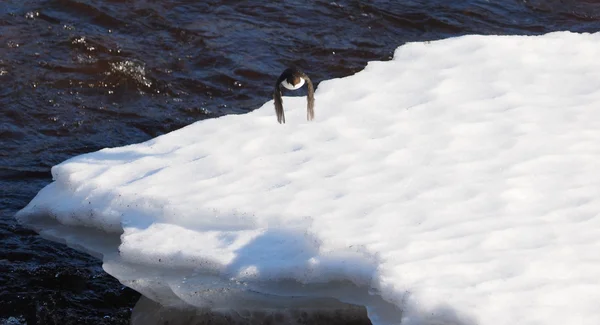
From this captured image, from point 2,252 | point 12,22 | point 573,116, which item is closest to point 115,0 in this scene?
point 12,22

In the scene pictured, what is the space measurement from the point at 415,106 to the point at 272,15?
3.40m

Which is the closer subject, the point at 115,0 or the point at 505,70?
the point at 505,70

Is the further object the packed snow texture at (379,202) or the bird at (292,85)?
the bird at (292,85)

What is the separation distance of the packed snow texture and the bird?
101 mm

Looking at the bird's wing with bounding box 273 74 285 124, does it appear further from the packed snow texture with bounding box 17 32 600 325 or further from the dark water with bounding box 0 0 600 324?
the dark water with bounding box 0 0 600 324

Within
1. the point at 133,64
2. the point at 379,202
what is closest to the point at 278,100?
the point at 379,202

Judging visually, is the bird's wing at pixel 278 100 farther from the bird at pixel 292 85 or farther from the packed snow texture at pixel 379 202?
the packed snow texture at pixel 379 202

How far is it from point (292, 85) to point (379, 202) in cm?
100

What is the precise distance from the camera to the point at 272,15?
8609mm

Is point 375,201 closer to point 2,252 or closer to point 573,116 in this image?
point 573,116

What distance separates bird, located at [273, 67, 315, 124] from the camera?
5.09 meters

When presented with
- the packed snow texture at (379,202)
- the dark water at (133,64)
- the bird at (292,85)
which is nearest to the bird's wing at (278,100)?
the bird at (292,85)

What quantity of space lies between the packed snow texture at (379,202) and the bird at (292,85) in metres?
0.10

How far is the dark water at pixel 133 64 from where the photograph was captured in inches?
219
